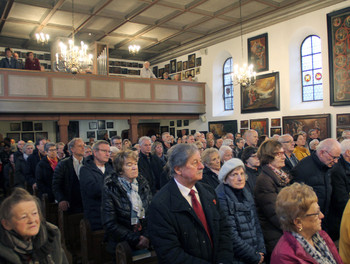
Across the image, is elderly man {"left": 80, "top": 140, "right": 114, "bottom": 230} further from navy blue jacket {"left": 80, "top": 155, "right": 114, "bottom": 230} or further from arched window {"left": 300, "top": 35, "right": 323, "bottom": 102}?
arched window {"left": 300, "top": 35, "right": 323, "bottom": 102}

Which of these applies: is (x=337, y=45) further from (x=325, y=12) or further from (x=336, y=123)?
(x=336, y=123)

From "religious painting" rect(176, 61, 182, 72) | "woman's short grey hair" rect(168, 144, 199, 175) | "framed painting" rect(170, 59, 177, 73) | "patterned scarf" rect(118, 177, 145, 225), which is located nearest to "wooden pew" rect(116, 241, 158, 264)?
"patterned scarf" rect(118, 177, 145, 225)

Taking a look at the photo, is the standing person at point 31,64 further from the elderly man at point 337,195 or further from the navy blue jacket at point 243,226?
the elderly man at point 337,195

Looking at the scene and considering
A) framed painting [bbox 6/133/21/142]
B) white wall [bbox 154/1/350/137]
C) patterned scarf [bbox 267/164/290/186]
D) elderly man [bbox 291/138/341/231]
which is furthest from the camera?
framed painting [bbox 6/133/21/142]

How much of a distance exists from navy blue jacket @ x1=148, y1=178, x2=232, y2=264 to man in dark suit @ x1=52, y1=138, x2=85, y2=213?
Answer: 275cm

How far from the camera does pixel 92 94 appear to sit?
13.4 m

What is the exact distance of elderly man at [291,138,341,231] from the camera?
377 cm

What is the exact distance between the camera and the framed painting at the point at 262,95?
13.1 m

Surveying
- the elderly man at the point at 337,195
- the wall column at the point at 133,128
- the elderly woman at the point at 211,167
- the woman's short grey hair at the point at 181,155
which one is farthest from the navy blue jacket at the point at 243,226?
the wall column at the point at 133,128

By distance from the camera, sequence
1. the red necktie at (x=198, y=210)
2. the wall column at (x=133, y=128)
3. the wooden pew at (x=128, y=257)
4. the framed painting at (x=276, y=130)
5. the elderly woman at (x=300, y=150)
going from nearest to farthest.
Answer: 1. the red necktie at (x=198, y=210)
2. the wooden pew at (x=128, y=257)
3. the elderly woman at (x=300, y=150)
4. the framed painting at (x=276, y=130)
5. the wall column at (x=133, y=128)

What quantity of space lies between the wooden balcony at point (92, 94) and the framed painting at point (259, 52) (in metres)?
3.46

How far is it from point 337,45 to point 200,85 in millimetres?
7086

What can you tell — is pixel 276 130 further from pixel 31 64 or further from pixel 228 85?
pixel 31 64

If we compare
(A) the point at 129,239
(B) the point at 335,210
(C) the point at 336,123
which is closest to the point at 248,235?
(A) the point at 129,239
